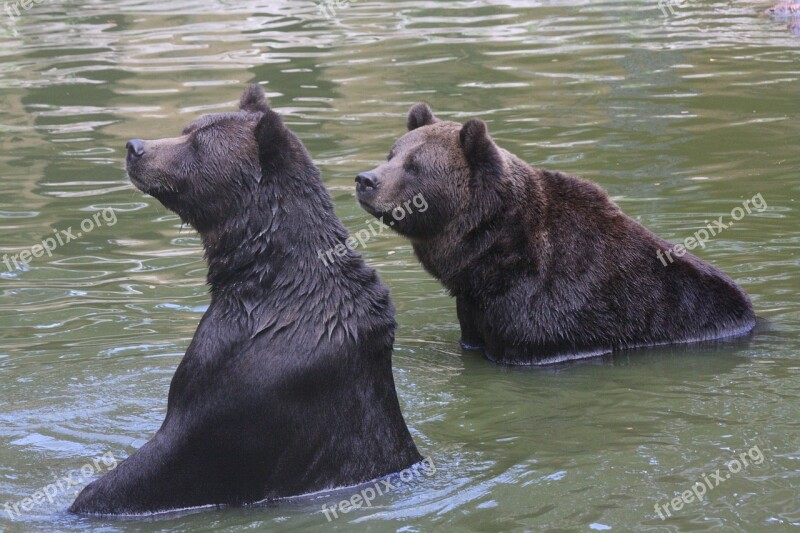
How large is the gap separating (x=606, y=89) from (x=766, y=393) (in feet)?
38.6

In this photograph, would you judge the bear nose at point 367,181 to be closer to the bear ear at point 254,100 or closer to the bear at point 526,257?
the bear at point 526,257

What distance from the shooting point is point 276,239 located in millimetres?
6590

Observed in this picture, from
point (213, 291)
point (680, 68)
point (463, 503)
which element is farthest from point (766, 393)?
point (680, 68)

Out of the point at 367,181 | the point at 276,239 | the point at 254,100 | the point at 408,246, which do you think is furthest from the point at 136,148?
the point at 408,246

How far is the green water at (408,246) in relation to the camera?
6637mm

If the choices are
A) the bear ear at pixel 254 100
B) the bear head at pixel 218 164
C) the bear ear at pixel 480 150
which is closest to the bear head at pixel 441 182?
the bear ear at pixel 480 150

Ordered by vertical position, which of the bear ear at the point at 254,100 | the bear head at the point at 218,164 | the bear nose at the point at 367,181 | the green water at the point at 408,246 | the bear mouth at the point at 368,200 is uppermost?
the bear ear at the point at 254,100

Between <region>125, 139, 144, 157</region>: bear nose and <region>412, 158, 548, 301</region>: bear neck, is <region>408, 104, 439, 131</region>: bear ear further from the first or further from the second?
<region>125, 139, 144, 157</region>: bear nose

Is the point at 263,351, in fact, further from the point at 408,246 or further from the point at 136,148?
the point at 408,246

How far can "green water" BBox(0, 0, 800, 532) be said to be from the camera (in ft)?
21.8

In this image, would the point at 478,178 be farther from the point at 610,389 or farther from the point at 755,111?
the point at 755,111

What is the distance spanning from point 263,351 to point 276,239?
62 centimetres

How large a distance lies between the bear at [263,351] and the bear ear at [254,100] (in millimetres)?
170

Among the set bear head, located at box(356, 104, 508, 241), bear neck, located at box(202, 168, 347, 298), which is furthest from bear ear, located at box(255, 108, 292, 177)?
bear head, located at box(356, 104, 508, 241)
